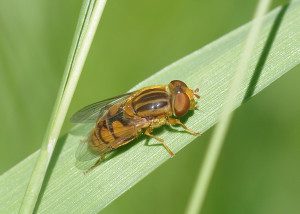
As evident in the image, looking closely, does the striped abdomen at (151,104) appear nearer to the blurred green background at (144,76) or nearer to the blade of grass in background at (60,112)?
the blurred green background at (144,76)

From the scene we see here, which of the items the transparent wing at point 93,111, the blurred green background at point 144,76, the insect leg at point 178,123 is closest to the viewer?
the insect leg at point 178,123

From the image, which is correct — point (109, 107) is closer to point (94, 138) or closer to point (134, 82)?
point (94, 138)

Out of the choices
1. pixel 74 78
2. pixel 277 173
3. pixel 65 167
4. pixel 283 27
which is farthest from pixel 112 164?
pixel 277 173

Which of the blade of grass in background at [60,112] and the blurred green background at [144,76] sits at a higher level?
the blade of grass in background at [60,112]

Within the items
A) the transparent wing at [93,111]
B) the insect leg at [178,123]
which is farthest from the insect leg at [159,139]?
the transparent wing at [93,111]

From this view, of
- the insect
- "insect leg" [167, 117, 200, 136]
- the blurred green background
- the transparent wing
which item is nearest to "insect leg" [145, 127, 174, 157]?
the insect

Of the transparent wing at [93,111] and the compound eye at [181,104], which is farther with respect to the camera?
the transparent wing at [93,111]

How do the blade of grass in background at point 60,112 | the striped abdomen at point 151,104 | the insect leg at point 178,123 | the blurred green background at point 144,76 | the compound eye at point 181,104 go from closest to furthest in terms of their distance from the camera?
the blade of grass in background at point 60,112
the insect leg at point 178,123
the compound eye at point 181,104
the striped abdomen at point 151,104
the blurred green background at point 144,76

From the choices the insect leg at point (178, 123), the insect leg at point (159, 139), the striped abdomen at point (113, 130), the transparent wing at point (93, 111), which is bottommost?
the insect leg at point (178, 123)

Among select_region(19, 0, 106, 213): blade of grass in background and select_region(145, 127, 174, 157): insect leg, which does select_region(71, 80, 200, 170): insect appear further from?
→ select_region(19, 0, 106, 213): blade of grass in background
